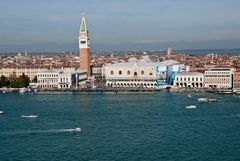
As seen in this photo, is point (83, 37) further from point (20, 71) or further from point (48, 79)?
point (20, 71)

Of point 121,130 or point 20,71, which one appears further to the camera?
point 20,71

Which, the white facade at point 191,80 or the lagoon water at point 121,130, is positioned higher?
the white facade at point 191,80

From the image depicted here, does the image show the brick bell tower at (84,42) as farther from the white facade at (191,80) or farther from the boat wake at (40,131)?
the boat wake at (40,131)

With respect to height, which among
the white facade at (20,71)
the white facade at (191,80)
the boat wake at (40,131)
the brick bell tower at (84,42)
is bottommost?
the boat wake at (40,131)

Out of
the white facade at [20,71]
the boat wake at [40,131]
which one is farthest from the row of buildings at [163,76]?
the boat wake at [40,131]

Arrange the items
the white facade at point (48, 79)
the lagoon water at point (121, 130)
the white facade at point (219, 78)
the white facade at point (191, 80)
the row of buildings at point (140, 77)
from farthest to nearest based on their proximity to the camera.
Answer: the white facade at point (48, 79) < the white facade at point (191, 80) < the row of buildings at point (140, 77) < the white facade at point (219, 78) < the lagoon water at point (121, 130)

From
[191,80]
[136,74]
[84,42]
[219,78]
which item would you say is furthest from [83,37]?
[219,78]
